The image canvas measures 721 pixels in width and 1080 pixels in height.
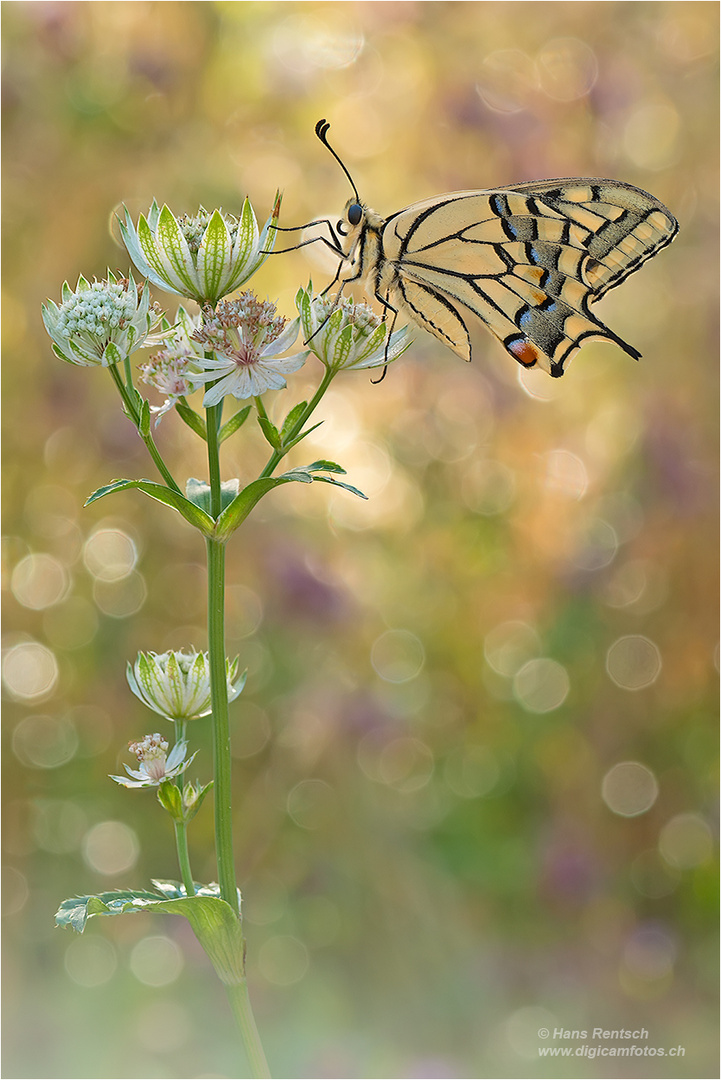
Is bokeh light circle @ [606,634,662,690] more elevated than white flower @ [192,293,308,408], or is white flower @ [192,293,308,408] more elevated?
white flower @ [192,293,308,408]

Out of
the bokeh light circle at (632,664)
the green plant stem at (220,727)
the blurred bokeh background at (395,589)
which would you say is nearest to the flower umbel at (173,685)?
the green plant stem at (220,727)

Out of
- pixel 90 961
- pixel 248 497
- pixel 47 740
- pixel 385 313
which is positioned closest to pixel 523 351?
pixel 385 313

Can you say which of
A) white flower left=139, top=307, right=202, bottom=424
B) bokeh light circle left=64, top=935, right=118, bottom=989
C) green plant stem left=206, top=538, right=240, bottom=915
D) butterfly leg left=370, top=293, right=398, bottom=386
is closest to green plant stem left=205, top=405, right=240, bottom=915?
green plant stem left=206, top=538, right=240, bottom=915

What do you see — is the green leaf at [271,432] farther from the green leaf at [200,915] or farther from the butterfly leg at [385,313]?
the green leaf at [200,915]

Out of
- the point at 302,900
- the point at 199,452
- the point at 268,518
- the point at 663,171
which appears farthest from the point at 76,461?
the point at 663,171

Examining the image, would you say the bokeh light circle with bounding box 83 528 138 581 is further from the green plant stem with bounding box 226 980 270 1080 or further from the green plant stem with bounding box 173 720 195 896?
the green plant stem with bounding box 226 980 270 1080

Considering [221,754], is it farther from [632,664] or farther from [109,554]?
[632,664]

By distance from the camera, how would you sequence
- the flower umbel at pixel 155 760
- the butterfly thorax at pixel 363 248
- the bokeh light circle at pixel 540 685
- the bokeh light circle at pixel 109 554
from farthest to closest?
the bokeh light circle at pixel 540 685 < the bokeh light circle at pixel 109 554 < the butterfly thorax at pixel 363 248 < the flower umbel at pixel 155 760
